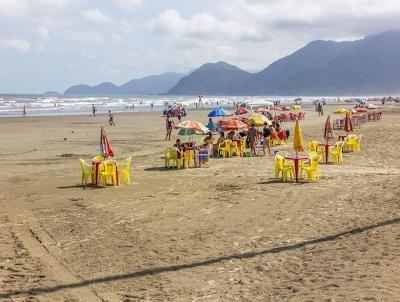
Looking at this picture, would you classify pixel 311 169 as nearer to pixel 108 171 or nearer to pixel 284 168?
pixel 284 168

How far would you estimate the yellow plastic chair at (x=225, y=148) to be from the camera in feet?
59.0

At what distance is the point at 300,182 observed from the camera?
477 inches

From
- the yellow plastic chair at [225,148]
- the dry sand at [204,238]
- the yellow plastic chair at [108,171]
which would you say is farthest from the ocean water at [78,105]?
the dry sand at [204,238]

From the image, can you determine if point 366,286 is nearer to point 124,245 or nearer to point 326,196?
point 124,245

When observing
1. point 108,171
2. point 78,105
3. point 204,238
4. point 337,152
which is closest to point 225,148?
point 337,152

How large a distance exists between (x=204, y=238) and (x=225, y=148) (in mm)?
10558

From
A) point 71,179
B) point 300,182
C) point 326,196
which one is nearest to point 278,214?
point 326,196

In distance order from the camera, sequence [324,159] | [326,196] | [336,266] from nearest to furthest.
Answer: [336,266], [326,196], [324,159]

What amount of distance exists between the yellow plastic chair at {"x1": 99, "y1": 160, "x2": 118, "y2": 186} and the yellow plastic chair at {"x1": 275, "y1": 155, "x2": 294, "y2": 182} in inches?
162

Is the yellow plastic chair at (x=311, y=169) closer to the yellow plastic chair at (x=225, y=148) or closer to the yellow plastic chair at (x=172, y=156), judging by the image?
the yellow plastic chair at (x=172, y=156)

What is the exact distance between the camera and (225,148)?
59.1 ft

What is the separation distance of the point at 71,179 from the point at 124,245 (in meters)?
6.76

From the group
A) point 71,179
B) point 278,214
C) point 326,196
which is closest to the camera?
point 278,214

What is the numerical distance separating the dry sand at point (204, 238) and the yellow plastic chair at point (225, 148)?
151 inches
